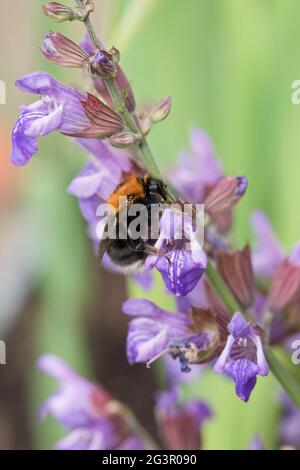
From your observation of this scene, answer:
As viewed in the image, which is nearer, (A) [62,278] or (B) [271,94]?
(B) [271,94]

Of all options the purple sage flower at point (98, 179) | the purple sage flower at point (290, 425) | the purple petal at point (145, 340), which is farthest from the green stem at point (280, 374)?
the purple sage flower at point (290, 425)

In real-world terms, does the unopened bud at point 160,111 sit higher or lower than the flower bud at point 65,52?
lower

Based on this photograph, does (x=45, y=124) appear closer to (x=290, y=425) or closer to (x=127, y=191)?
(x=127, y=191)

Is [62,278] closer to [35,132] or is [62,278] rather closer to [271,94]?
[271,94]

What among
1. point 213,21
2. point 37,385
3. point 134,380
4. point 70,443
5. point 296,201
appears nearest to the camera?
point 70,443

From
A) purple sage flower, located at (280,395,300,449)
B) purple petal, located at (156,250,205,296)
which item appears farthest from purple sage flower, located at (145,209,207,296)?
purple sage flower, located at (280,395,300,449)

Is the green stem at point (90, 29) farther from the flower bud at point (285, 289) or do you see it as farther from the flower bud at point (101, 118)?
the flower bud at point (285, 289)

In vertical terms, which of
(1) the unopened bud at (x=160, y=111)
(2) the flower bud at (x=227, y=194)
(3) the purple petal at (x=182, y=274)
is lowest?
(3) the purple petal at (x=182, y=274)

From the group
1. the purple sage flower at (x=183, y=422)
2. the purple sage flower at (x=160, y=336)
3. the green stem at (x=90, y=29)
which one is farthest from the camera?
the purple sage flower at (x=183, y=422)
